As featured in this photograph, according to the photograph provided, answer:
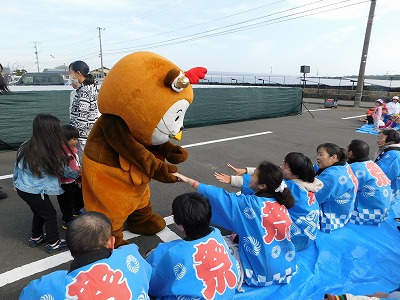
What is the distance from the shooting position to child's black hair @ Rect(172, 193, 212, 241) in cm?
174

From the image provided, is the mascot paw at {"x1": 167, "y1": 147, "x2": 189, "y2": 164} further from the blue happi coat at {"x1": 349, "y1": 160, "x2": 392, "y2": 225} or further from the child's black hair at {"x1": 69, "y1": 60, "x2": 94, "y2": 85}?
the blue happi coat at {"x1": 349, "y1": 160, "x2": 392, "y2": 225}

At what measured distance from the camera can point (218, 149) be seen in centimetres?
664

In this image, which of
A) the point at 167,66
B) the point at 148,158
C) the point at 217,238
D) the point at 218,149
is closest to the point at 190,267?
the point at 217,238

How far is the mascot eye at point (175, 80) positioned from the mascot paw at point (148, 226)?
1.54 metres

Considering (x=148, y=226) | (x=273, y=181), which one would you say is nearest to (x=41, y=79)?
(x=148, y=226)

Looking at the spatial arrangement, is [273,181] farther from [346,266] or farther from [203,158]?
[203,158]

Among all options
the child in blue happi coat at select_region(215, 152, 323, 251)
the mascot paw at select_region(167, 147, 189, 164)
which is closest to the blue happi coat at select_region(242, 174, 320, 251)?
Result: the child in blue happi coat at select_region(215, 152, 323, 251)

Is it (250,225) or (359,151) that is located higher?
(359,151)

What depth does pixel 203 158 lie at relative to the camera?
595cm

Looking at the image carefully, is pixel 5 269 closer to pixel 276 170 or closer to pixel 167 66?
pixel 167 66

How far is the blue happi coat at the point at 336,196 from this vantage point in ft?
9.43

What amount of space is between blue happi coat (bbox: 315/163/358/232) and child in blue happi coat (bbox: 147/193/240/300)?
60.8 inches

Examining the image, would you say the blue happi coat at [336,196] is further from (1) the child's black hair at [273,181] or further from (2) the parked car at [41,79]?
(2) the parked car at [41,79]

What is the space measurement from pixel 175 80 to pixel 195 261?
1.27 metres
